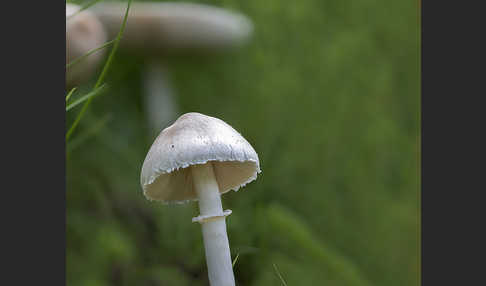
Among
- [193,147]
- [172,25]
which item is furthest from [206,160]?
[172,25]

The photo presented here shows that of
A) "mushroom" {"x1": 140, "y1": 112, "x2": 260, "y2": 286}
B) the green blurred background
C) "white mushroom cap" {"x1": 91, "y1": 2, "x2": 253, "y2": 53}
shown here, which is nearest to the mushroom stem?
"mushroom" {"x1": 140, "y1": 112, "x2": 260, "y2": 286}

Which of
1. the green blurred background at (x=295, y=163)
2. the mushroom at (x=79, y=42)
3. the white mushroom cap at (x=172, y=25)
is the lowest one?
the green blurred background at (x=295, y=163)

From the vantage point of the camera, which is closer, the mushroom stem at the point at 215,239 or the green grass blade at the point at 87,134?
the mushroom stem at the point at 215,239

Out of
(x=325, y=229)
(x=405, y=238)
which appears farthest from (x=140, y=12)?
(x=405, y=238)

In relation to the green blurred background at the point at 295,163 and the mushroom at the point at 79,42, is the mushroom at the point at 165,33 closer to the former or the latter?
the green blurred background at the point at 295,163

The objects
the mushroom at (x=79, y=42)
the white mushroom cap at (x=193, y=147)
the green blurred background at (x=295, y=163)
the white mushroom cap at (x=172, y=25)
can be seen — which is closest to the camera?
the white mushroom cap at (x=193, y=147)

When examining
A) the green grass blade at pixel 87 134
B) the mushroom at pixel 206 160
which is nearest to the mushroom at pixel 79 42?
the green grass blade at pixel 87 134
